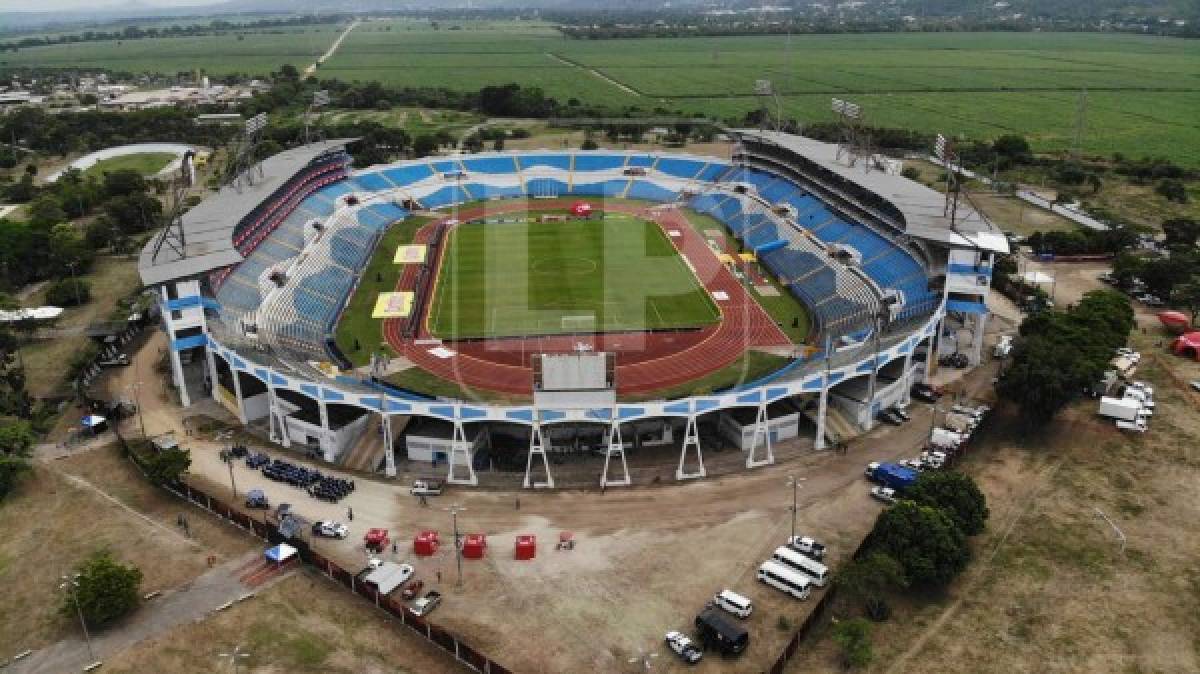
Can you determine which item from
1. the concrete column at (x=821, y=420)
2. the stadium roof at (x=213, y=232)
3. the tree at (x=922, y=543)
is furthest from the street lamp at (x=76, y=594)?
the concrete column at (x=821, y=420)

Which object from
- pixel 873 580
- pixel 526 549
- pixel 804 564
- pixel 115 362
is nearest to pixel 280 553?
pixel 526 549

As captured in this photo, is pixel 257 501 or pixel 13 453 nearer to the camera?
pixel 257 501

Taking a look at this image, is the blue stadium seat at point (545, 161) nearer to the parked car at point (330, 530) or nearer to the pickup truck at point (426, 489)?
the pickup truck at point (426, 489)

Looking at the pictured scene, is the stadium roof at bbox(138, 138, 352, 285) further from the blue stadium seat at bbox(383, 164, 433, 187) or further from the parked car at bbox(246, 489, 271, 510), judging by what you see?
the parked car at bbox(246, 489, 271, 510)

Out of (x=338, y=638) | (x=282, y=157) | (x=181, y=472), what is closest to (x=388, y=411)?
(x=181, y=472)

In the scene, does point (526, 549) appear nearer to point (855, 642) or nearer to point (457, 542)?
point (457, 542)

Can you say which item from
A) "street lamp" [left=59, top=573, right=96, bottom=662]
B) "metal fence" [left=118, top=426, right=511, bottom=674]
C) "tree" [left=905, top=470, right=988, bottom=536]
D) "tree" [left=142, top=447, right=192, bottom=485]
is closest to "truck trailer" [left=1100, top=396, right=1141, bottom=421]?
"tree" [left=905, top=470, right=988, bottom=536]

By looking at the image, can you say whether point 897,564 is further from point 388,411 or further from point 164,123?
point 164,123
